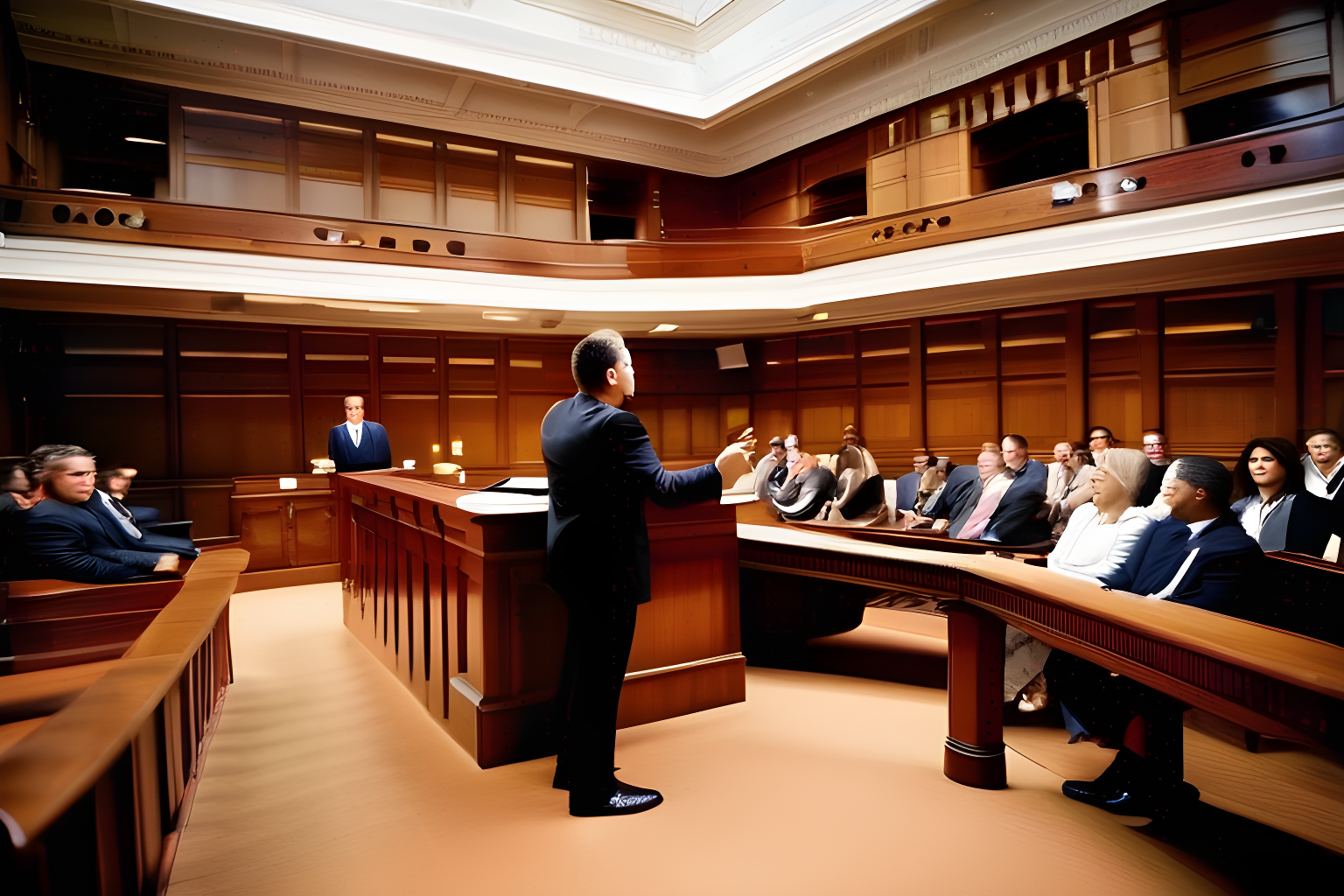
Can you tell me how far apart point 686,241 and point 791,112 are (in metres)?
3.24

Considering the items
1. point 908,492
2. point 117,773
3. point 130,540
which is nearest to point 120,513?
point 130,540

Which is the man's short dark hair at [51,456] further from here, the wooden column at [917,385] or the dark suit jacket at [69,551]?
the wooden column at [917,385]

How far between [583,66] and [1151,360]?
293 inches

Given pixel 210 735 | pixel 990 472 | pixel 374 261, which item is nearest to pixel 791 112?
pixel 374 261

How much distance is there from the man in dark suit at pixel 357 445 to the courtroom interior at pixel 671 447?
0.65 feet

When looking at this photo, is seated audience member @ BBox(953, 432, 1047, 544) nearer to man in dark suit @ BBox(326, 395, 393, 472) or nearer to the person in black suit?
the person in black suit

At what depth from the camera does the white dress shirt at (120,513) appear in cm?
363

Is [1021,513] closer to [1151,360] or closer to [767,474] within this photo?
[767,474]

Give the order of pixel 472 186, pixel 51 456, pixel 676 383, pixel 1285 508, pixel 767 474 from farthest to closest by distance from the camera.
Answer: pixel 676 383
pixel 472 186
pixel 767 474
pixel 1285 508
pixel 51 456

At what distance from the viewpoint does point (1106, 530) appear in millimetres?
2557

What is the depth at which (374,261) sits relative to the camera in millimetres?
7203

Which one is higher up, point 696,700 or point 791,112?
point 791,112

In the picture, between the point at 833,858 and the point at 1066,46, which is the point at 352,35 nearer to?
the point at 1066,46

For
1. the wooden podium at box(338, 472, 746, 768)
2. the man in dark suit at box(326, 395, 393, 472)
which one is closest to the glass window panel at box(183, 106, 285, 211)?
the man in dark suit at box(326, 395, 393, 472)
